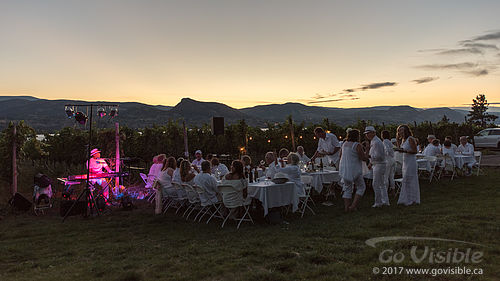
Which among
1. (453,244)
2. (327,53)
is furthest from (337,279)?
(327,53)

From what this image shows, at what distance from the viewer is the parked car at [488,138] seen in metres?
20.3

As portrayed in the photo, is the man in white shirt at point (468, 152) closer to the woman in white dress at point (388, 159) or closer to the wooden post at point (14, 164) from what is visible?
the woman in white dress at point (388, 159)

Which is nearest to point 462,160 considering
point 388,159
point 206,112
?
point 388,159

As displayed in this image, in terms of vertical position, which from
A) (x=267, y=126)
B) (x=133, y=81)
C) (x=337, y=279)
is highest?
(x=133, y=81)

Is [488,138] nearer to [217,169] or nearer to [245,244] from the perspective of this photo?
[217,169]

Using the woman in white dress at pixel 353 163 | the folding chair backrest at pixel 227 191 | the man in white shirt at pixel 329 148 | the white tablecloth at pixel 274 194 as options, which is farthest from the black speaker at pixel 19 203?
the woman in white dress at pixel 353 163

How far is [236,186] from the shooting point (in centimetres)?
562

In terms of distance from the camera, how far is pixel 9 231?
621cm

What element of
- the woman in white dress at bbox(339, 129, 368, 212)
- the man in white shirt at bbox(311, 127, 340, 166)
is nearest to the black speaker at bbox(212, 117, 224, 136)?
the man in white shirt at bbox(311, 127, 340, 166)

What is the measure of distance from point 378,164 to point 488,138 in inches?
741

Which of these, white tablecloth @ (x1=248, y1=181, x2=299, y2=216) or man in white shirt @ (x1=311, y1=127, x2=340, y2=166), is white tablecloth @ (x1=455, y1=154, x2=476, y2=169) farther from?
white tablecloth @ (x1=248, y1=181, x2=299, y2=216)

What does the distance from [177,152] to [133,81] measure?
6.78 meters

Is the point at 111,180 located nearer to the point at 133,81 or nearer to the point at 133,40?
the point at 133,40

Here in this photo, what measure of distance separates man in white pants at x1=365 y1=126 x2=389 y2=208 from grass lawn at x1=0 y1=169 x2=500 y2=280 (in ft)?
0.94
